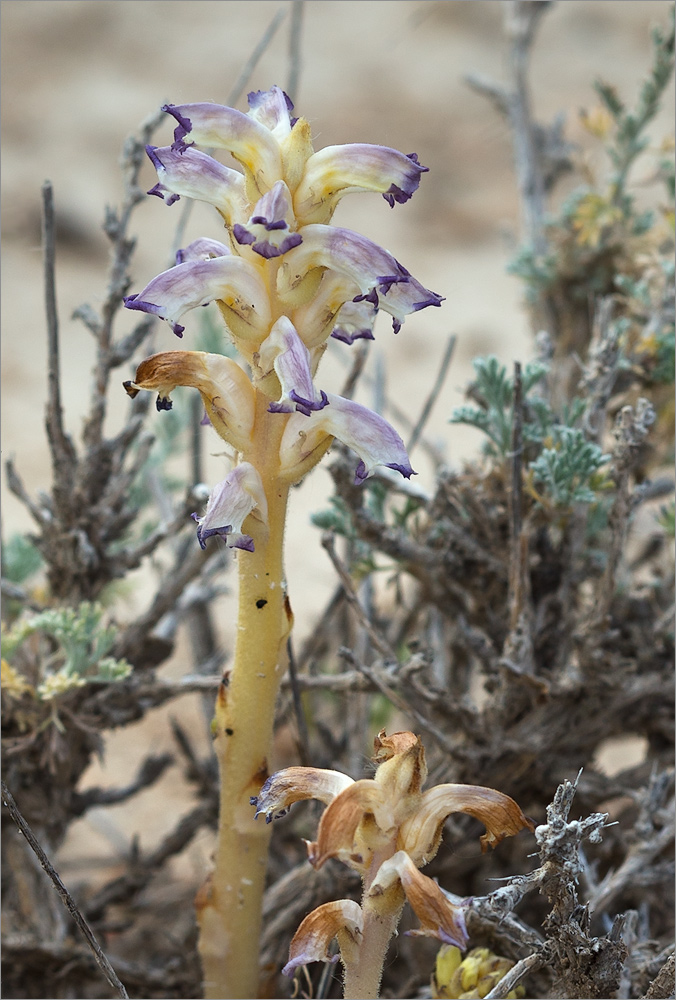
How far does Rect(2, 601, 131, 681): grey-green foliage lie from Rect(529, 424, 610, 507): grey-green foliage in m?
0.44

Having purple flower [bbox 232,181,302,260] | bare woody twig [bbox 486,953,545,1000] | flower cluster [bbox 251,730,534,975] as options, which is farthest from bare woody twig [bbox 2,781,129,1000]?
purple flower [bbox 232,181,302,260]

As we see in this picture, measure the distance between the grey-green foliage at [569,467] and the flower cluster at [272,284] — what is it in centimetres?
28

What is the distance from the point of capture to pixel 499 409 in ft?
3.23

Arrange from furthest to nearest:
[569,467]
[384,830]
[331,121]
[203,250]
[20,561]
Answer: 1. [331,121]
2. [20,561]
3. [569,467]
4. [203,250]
5. [384,830]

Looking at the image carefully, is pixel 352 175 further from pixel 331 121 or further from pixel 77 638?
pixel 331 121

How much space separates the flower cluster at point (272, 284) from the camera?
62 centimetres

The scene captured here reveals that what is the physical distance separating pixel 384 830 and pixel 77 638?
0.46 metres

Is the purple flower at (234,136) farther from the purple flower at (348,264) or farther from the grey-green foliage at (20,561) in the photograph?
the grey-green foliage at (20,561)

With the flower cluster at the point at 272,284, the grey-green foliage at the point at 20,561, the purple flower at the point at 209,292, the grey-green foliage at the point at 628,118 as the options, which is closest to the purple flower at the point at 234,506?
the flower cluster at the point at 272,284

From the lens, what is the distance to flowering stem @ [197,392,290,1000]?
2.27ft

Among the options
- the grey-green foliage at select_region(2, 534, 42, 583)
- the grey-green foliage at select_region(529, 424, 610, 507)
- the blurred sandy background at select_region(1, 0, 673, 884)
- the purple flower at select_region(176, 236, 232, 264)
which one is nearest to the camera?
the purple flower at select_region(176, 236, 232, 264)

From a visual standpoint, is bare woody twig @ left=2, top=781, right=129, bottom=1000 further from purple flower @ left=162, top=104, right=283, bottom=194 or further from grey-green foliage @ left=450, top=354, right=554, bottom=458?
grey-green foliage @ left=450, top=354, right=554, bottom=458

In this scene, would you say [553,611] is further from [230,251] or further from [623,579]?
Answer: [230,251]

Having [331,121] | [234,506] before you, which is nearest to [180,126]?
[234,506]
